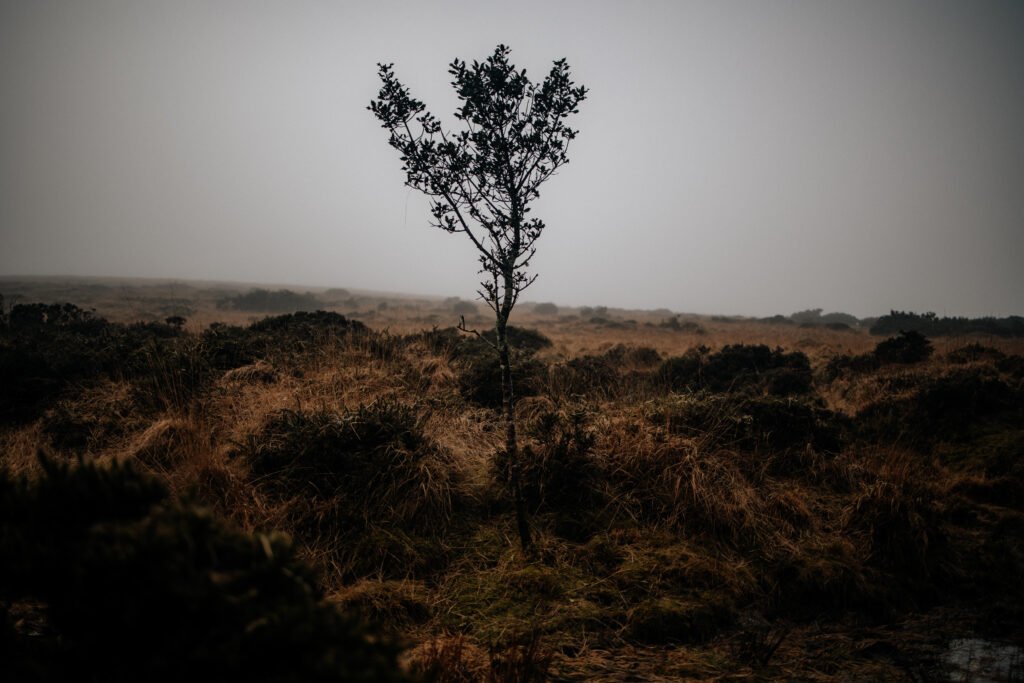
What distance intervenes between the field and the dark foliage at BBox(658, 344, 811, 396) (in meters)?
2.25

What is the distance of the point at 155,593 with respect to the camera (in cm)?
112

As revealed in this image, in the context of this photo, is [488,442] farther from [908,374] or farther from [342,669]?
[908,374]

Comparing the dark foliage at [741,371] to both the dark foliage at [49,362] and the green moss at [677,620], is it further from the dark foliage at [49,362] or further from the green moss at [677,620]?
the dark foliage at [49,362]

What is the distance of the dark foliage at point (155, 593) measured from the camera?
1.06m

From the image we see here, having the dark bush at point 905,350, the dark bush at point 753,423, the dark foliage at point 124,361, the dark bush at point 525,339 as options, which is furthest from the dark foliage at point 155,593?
the dark bush at point 905,350

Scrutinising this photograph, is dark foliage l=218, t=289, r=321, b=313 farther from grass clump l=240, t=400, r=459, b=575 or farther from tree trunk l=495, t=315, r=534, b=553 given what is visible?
tree trunk l=495, t=315, r=534, b=553

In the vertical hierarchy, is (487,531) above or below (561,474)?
below

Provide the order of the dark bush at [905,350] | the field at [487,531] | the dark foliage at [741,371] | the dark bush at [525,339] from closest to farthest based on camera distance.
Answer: the field at [487,531]
the dark foliage at [741,371]
the dark bush at [905,350]
the dark bush at [525,339]

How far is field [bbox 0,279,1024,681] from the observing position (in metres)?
1.19

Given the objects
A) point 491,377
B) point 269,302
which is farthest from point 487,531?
point 269,302

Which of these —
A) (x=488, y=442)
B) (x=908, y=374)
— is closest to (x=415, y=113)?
(x=488, y=442)

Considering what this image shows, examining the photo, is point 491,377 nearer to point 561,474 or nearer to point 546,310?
point 561,474

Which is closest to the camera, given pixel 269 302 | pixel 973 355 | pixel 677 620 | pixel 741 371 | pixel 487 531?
pixel 677 620

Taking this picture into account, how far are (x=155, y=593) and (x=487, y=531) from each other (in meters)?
3.02
